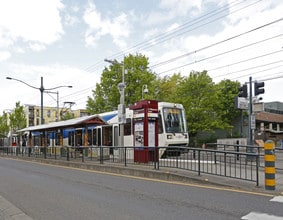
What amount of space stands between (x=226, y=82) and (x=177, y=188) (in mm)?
40939

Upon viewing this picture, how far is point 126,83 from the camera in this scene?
40656 mm

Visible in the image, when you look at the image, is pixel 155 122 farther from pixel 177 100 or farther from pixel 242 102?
pixel 177 100

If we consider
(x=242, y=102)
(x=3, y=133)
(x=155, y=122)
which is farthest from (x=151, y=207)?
(x=3, y=133)

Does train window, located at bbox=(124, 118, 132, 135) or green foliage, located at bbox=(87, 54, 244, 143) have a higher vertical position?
green foliage, located at bbox=(87, 54, 244, 143)

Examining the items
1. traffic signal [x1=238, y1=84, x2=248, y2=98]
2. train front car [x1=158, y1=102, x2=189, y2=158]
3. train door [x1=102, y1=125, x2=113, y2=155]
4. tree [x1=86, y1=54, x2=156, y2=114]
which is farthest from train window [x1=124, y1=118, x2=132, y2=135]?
tree [x1=86, y1=54, x2=156, y2=114]

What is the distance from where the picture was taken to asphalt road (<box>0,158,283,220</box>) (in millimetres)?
6652

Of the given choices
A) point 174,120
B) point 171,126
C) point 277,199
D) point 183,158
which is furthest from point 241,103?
point 277,199

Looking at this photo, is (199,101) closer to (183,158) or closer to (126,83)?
(126,83)

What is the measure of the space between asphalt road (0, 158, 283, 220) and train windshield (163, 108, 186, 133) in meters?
9.22

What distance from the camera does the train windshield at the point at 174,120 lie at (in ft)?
66.3

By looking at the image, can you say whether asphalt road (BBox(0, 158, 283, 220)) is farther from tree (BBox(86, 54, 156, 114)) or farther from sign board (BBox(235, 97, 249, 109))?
tree (BBox(86, 54, 156, 114))

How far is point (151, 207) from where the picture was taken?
734cm

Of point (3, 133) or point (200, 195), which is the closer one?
point (200, 195)

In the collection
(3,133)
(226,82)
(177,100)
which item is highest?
(226,82)
